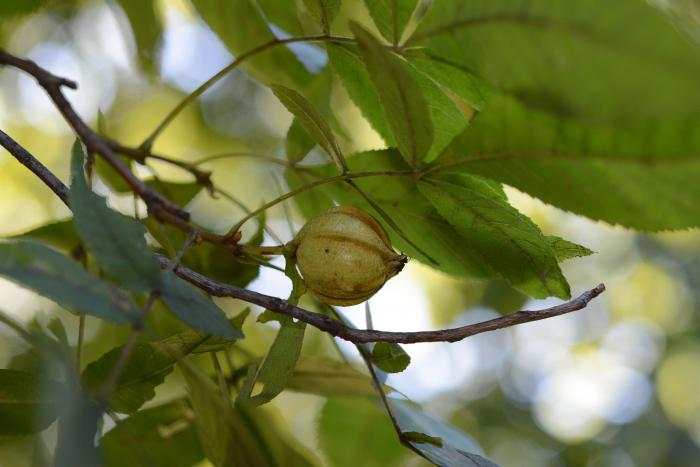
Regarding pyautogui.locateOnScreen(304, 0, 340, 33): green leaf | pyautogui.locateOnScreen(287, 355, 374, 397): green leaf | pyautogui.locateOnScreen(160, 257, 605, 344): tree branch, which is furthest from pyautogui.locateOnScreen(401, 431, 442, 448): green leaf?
pyautogui.locateOnScreen(304, 0, 340, 33): green leaf

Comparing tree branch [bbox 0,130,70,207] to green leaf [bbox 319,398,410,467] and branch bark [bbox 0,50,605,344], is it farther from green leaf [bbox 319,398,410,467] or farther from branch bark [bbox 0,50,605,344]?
green leaf [bbox 319,398,410,467]

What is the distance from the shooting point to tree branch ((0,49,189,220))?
76 cm

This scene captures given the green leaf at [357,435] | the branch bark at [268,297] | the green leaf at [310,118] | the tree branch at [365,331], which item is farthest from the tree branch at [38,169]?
the green leaf at [357,435]

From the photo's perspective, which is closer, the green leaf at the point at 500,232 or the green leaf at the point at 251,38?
the green leaf at the point at 500,232

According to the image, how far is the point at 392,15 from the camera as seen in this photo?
31.5 inches

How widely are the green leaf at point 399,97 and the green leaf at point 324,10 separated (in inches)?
6.6

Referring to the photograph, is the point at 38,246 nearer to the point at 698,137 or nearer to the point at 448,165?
the point at 448,165

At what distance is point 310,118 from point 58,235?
21.0 inches

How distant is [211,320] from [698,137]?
400 millimetres

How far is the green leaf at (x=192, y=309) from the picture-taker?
64 centimetres

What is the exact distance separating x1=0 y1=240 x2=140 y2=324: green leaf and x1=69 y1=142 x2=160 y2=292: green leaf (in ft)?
0.07

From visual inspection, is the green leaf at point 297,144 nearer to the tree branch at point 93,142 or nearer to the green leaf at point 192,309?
the tree branch at point 93,142

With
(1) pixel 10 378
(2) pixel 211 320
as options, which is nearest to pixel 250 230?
(1) pixel 10 378

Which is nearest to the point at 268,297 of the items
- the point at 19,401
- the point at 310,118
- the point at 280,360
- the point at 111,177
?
the point at 280,360
